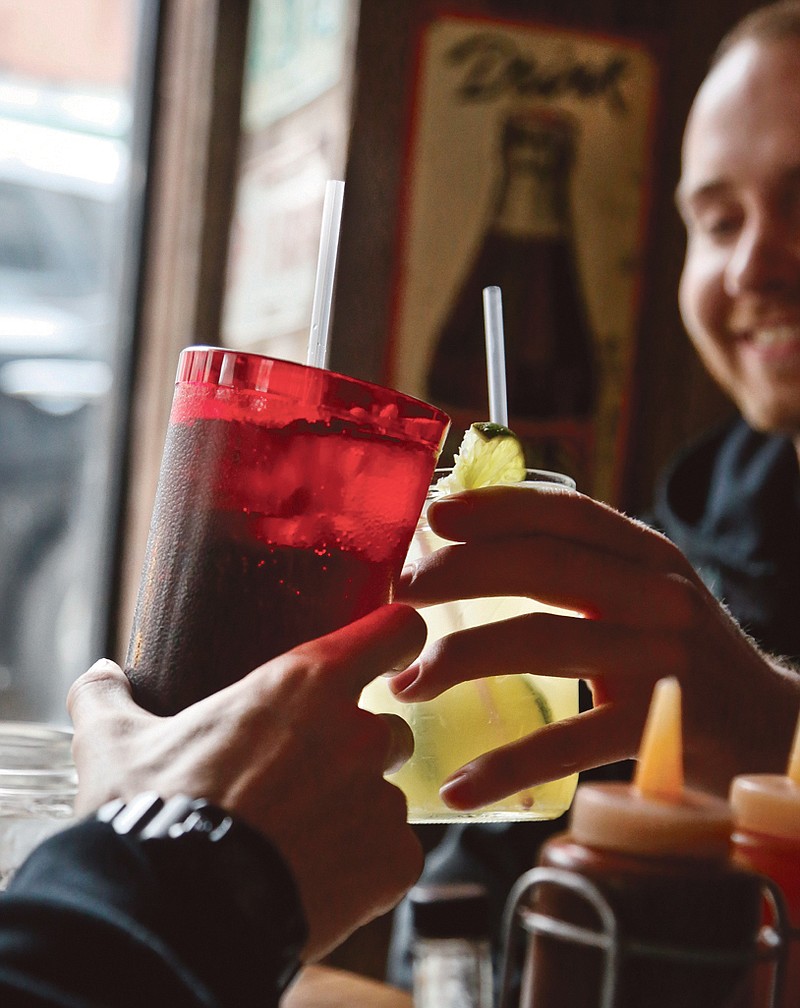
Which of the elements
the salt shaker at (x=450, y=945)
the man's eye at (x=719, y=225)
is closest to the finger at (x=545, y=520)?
the salt shaker at (x=450, y=945)

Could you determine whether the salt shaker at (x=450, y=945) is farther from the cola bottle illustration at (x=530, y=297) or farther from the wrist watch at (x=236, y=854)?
the cola bottle illustration at (x=530, y=297)

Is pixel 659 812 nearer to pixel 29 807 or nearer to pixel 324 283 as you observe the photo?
pixel 324 283

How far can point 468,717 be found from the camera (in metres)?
1.13

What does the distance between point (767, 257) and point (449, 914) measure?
58.9 inches

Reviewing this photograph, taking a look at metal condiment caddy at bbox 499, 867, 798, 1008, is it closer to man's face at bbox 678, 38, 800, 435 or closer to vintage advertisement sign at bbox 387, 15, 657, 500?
man's face at bbox 678, 38, 800, 435

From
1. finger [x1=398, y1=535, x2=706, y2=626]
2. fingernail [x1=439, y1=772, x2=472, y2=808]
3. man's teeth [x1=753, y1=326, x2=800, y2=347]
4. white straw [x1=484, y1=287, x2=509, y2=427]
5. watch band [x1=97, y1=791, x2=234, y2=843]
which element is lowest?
fingernail [x1=439, y1=772, x2=472, y2=808]

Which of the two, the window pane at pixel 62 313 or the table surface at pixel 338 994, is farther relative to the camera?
the window pane at pixel 62 313

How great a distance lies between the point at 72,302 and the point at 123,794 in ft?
8.22

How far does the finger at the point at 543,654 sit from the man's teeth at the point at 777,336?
4.97 ft

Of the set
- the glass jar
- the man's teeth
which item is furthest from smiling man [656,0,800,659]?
the glass jar

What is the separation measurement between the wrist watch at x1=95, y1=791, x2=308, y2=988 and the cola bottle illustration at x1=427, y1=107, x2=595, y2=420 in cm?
217

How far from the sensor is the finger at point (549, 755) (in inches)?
40.3

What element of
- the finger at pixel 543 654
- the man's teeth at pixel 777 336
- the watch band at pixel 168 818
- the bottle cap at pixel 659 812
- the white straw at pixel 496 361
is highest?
the man's teeth at pixel 777 336

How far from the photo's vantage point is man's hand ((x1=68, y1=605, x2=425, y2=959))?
31.2 inches
